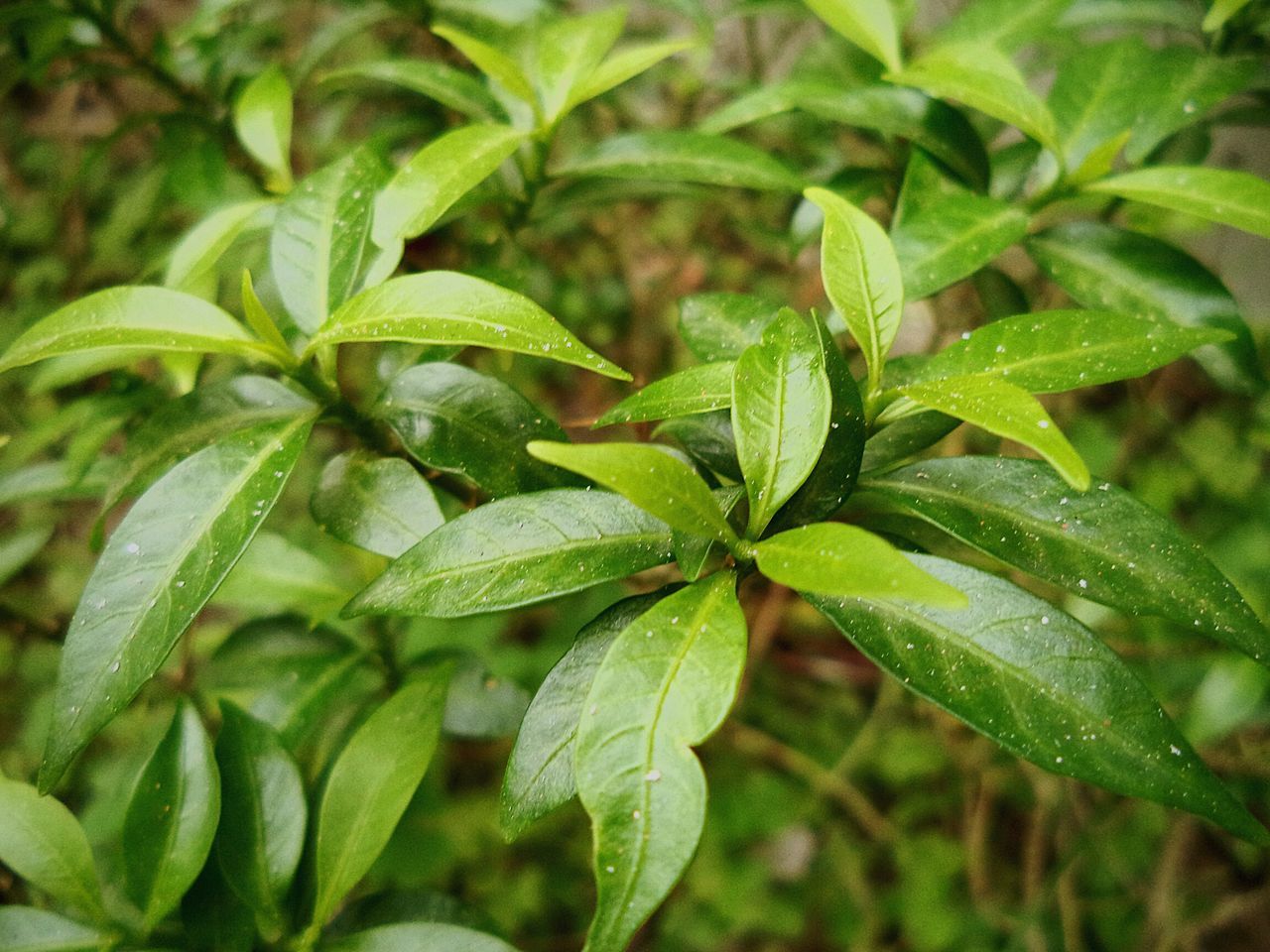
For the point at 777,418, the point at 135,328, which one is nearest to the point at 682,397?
the point at 777,418

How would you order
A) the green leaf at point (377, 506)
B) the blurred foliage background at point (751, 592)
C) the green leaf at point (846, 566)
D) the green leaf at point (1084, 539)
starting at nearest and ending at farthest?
1. the green leaf at point (846, 566)
2. the green leaf at point (1084, 539)
3. the green leaf at point (377, 506)
4. the blurred foliage background at point (751, 592)

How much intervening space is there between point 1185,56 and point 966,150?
10.1 inches

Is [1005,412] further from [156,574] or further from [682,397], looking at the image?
[156,574]

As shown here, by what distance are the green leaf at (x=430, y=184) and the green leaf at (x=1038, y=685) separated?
0.44 m

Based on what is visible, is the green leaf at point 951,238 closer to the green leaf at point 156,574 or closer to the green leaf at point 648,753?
the green leaf at point 648,753

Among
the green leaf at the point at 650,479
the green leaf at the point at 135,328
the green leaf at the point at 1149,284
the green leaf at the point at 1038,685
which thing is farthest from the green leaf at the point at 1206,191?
the green leaf at the point at 135,328

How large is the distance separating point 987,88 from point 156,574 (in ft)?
2.56

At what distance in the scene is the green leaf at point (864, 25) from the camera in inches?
30.4

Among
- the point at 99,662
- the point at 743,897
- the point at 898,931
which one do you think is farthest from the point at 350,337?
the point at 898,931

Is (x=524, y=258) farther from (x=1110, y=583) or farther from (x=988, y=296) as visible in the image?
(x=1110, y=583)

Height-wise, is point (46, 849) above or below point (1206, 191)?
below

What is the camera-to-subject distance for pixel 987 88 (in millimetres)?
709

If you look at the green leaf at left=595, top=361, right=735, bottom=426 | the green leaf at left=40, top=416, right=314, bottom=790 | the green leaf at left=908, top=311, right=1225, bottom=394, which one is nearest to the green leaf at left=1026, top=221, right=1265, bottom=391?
the green leaf at left=908, top=311, right=1225, bottom=394

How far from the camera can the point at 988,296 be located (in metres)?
0.87
